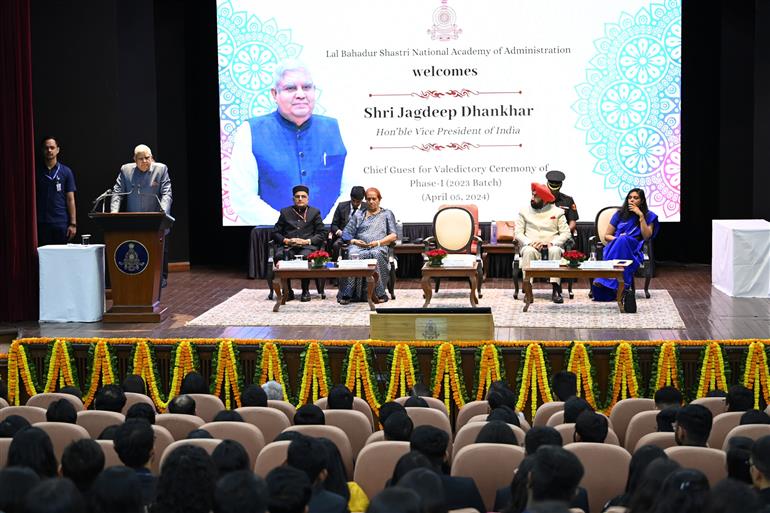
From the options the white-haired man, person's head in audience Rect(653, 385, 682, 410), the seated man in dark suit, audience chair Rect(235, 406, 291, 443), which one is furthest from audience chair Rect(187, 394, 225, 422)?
the white-haired man

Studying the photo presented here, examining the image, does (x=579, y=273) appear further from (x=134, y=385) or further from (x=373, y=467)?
(x=373, y=467)

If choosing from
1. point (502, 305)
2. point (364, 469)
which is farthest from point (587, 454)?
point (502, 305)

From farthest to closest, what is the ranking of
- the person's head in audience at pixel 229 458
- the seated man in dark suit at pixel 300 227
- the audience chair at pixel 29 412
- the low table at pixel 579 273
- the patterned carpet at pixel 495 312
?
1. the seated man in dark suit at pixel 300 227
2. the low table at pixel 579 273
3. the patterned carpet at pixel 495 312
4. the audience chair at pixel 29 412
5. the person's head in audience at pixel 229 458

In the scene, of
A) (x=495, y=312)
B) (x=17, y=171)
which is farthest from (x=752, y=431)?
(x=17, y=171)

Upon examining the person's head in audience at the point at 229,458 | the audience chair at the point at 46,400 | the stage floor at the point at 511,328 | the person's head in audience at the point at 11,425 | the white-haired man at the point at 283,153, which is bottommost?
the audience chair at the point at 46,400

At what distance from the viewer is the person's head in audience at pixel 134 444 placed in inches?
156

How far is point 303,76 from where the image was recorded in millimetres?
12375

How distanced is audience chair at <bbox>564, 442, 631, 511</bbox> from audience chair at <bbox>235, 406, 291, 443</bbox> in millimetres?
1523

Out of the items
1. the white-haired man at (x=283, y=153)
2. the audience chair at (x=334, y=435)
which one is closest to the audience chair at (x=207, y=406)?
the audience chair at (x=334, y=435)

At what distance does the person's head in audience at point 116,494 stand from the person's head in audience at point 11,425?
5.24 feet

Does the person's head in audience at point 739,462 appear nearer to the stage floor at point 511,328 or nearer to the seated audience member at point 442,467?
the seated audience member at point 442,467

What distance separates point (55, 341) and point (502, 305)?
3723 mm

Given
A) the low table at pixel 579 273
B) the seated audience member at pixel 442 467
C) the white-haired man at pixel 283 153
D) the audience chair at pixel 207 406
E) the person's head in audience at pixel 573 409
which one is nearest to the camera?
the seated audience member at pixel 442 467

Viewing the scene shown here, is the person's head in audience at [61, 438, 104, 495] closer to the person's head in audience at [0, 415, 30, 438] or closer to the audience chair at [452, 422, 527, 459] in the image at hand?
the person's head in audience at [0, 415, 30, 438]
